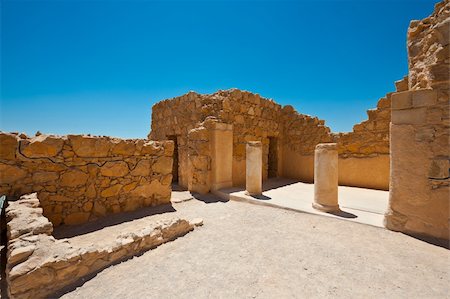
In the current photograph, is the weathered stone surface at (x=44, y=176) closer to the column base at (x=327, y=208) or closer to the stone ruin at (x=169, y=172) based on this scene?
the stone ruin at (x=169, y=172)

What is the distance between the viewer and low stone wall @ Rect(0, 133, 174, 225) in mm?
3689

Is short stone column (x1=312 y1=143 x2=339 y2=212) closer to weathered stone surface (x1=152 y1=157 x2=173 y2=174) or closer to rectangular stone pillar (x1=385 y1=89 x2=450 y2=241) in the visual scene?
rectangular stone pillar (x1=385 y1=89 x2=450 y2=241)

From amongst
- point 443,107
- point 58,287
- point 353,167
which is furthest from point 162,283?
point 353,167

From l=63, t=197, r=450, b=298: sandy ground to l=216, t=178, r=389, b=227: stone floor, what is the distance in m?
0.53

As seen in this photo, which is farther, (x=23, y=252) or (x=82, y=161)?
(x=82, y=161)

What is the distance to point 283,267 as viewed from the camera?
2646 millimetres

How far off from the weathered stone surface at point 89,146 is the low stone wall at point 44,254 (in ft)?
4.25

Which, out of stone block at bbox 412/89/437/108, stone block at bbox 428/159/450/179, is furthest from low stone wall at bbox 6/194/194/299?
stone block at bbox 412/89/437/108

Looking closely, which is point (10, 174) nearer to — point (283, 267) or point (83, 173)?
point (83, 173)

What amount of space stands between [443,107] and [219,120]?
5.27 meters

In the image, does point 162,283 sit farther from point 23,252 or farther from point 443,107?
point 443,107

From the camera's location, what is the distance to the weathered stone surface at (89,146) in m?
4.26

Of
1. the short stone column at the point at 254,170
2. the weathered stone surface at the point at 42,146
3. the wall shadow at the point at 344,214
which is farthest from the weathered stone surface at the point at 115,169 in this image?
the wall shadow at the point at 344,214

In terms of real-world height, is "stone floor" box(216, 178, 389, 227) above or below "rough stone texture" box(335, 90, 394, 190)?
below
